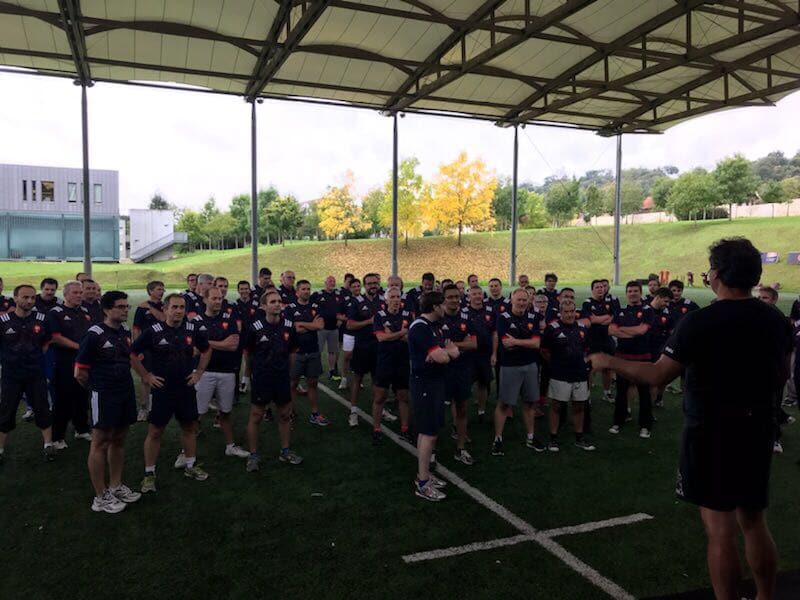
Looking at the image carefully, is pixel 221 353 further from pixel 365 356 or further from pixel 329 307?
pixel 329 307

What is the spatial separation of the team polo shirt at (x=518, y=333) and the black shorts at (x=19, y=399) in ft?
17.2

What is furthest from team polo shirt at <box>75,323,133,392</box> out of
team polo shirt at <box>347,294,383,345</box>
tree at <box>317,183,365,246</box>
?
tree at <box>317,183,365,246</box>

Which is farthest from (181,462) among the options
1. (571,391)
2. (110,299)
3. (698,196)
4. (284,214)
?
(698,196)

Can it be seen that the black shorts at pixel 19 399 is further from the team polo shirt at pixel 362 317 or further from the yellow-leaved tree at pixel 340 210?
the yellow-leaved tree at pixel 340 210

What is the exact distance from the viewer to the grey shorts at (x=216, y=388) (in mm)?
5746

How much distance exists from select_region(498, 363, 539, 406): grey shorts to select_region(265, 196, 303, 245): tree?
2166 inches

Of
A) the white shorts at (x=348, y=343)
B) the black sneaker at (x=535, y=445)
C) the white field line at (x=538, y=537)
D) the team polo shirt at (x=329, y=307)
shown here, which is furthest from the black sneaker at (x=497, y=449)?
the team polo shirt at (x=329, y=307)

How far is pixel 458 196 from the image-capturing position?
125 feet

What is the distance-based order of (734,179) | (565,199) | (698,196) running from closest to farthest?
(734,179), (698,196), (565,199)

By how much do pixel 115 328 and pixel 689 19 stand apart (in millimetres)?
14916

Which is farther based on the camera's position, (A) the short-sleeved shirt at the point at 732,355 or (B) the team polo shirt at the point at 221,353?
(B) the team polo shirt at the point at 221,353

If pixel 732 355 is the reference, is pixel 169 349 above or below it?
below

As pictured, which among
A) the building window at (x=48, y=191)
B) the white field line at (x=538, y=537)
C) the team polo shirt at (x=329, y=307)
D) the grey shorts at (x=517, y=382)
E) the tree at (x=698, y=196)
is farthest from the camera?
the tree at (x=698, y=196)

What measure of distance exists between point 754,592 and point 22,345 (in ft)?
22.5
